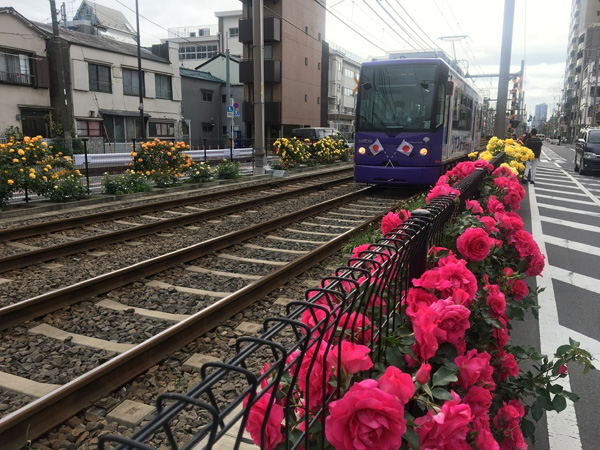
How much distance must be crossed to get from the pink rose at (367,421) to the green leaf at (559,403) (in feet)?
5.30

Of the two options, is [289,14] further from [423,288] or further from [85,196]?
[423,288]

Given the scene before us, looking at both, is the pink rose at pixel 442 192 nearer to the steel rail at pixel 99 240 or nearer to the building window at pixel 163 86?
the steel rail at pixel 99 240

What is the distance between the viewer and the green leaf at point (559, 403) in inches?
95.8

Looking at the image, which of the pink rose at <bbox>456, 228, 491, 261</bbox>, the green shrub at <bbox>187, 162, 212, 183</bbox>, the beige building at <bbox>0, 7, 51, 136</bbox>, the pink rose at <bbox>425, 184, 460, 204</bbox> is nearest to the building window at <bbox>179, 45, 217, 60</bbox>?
the beige building at <bbox>0, 7, 51, 136</bbox>

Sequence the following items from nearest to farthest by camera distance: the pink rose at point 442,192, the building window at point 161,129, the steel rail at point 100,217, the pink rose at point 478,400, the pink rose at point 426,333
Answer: the pink rose at point 426,333
the pink rose at point 478,400
the pink rose at point 442,192
the steel rail at point 100,217
the building window at point 161,129

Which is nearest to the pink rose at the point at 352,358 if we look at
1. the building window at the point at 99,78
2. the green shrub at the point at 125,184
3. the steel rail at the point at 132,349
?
the steel rail at the point at 132,349

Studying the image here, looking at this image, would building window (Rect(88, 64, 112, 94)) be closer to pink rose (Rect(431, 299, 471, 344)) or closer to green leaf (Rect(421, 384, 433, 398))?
pink rose (Rect(431, 299, 471, 344))

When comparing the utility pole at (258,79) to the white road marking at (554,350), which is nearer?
the white road marking at (554,350)

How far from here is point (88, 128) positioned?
32562mm

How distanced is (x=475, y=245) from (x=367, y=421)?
6.48 feet

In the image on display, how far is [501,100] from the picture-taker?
623 inches

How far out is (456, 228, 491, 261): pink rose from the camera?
2.93m

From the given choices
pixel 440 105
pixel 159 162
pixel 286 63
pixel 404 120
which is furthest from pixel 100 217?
pixel 286 63

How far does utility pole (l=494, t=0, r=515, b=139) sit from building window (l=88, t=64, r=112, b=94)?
26914mm
